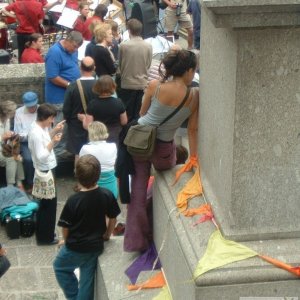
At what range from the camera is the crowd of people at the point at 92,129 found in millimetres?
5479

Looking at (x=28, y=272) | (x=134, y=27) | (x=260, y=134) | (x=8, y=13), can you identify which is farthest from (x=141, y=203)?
(x=8, y=13)

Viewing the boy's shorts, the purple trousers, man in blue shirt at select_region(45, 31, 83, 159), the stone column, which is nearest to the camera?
the stone column

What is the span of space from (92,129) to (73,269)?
2.31 metres

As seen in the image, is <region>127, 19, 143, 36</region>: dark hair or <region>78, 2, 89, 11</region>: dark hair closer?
<region>127, 19, 143, 36</region>: dark hair

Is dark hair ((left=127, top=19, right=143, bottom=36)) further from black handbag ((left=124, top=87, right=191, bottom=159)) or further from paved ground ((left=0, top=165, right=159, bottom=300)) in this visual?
black handbag ((left=124, top=87, right=191, bottom=159))

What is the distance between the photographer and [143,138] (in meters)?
5.38

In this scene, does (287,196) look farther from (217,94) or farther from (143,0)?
(143,0)

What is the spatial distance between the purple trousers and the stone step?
5.2 inches

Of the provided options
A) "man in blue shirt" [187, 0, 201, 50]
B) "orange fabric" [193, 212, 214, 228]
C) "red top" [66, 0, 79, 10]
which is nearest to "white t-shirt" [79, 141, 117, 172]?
"orange fabric" [193, 212, 214, 228]

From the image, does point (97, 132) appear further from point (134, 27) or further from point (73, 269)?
point (134, 27)

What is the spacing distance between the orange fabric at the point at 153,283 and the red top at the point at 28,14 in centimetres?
1025

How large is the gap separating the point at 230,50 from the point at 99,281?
2.37 m

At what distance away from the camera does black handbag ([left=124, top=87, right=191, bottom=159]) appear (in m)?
5.37

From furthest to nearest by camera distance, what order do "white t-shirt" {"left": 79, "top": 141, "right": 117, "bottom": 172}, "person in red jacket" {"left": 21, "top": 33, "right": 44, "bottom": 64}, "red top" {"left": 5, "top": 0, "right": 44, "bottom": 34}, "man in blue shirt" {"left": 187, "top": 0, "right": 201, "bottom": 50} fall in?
"man in blue shirt" {"left": 187, "top": 0, "right": 201, "bottom": 50}, "red top" {"left": 5, "top": 0, "right": 44, "bottom": 34}, "person in red jacket" {"left": 21, "top": 33, "right": 44, "bottom": 64}, "white t-shirt" {"left": 79, "top": 141, "right": 117, "bottom": 172}
